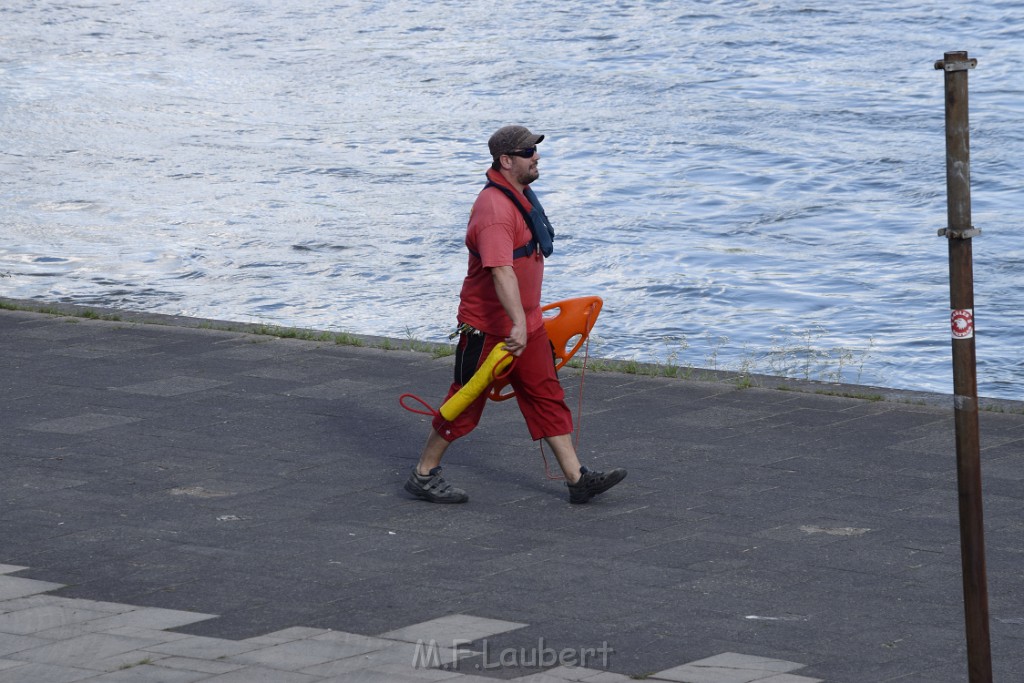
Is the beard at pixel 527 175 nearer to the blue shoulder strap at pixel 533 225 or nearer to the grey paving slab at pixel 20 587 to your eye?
the blue shoulder strap at pixel 533 225

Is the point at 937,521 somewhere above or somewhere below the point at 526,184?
below

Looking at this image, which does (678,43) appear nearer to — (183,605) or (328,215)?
A: (328,215)

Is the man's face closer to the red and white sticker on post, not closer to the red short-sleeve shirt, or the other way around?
the red short-sleeve shirt

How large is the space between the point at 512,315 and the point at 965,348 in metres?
2.67

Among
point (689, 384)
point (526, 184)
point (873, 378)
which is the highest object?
point (526, 184)

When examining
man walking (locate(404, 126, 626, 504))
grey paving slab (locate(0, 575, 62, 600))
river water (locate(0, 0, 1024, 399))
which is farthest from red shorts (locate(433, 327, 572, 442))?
river water (locate(0, 0, 1024, 399))

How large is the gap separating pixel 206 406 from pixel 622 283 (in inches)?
342

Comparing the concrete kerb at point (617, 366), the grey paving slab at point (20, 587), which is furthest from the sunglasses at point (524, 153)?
the concrete kerb at point (617, 366)

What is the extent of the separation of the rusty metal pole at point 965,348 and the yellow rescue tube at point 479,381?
271cm

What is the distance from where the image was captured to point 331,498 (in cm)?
716

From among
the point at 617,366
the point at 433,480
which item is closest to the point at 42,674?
the point at 433,480

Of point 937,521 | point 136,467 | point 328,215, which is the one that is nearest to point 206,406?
point 136,467

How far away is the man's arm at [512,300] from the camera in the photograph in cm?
663

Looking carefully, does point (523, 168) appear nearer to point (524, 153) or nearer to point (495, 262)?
point (524, 153)
